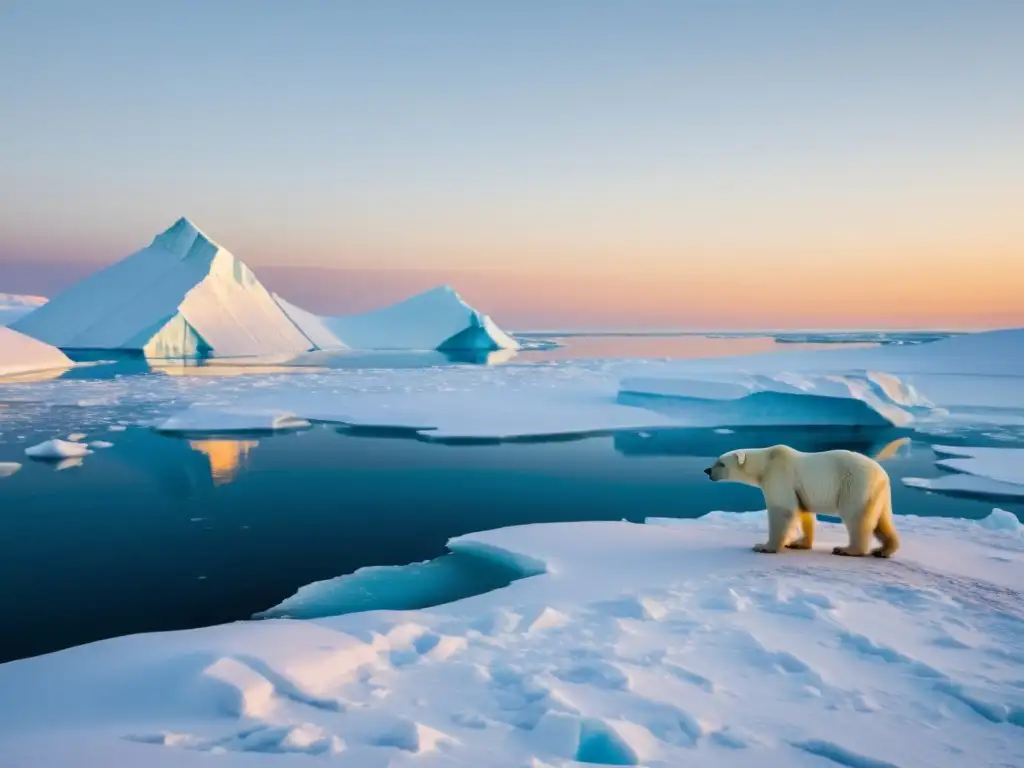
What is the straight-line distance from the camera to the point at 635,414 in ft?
50.1

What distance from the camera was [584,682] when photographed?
300cm

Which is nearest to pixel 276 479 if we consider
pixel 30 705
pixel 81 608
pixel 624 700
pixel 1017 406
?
pixel 81 608

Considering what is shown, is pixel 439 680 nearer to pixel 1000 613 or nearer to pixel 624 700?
pixel 624 700

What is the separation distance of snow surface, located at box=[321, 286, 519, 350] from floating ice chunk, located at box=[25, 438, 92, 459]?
136 feet

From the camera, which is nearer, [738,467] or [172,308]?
[738,467]

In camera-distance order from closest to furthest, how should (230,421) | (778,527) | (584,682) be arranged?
(584,682) < (778,527) < (230,421)

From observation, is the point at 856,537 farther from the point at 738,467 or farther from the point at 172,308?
the point at 172,308

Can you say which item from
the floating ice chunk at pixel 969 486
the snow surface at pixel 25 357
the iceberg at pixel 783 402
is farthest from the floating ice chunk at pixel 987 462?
the snow surface at pixel 25 357

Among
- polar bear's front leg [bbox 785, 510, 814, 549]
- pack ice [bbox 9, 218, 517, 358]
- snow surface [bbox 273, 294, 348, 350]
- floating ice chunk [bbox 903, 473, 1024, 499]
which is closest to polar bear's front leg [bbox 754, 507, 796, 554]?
polar bear's front leg [bbox 785, 510, 814, 549]

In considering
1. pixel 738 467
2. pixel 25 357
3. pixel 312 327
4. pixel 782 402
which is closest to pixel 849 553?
pixel 738 467

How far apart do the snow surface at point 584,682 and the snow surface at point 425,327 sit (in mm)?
48181

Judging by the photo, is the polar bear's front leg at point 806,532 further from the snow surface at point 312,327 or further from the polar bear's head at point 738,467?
the snow surface at point 312,327

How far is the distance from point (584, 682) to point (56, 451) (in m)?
10.2

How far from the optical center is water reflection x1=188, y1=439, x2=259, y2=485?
382 inches
